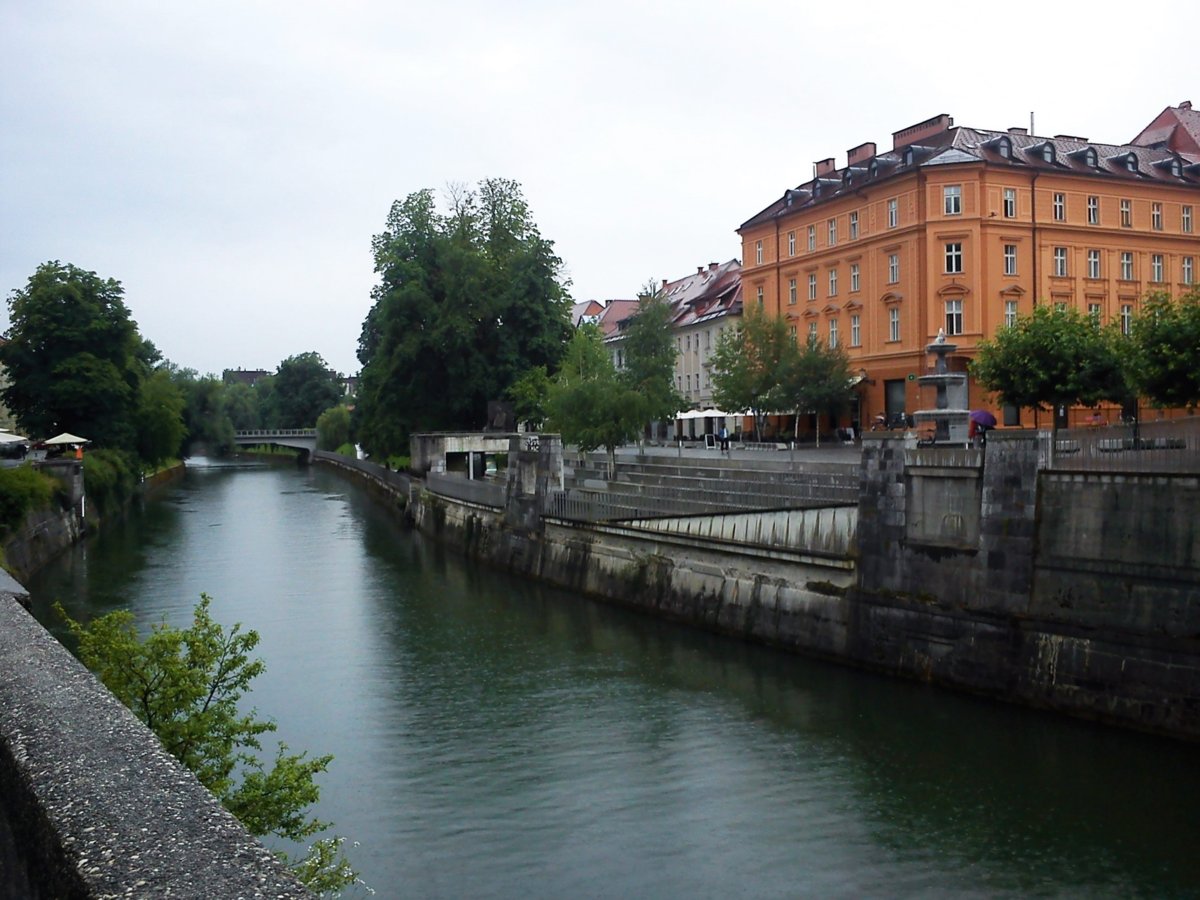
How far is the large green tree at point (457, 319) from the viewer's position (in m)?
48.9

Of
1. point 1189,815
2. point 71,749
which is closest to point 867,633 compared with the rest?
point 1189,815

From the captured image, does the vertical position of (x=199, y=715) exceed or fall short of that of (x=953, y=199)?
it falls short

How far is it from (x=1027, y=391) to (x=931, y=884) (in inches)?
652

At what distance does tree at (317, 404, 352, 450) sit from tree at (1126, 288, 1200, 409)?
86.8m

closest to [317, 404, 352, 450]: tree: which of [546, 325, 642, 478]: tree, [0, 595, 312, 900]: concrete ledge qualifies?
[546, 325, 642, 478]: tree

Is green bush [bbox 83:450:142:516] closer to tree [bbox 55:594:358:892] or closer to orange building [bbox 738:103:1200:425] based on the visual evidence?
orange building [bbox 738:103:1200:425]

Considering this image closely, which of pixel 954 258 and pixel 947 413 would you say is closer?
pixel 947 413

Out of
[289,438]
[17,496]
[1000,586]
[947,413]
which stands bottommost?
[1000,586]

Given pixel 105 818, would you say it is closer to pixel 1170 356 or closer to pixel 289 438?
pixel 1170 356

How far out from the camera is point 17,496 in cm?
2856

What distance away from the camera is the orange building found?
40.5 m

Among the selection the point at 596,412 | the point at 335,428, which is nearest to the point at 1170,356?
the point at 596,412

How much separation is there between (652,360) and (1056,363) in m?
20.9

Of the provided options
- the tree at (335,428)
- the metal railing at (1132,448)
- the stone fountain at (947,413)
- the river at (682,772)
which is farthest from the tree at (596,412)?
the tree at (335,428)
